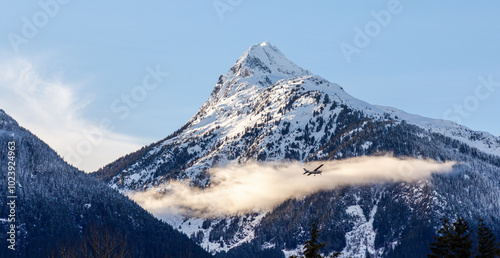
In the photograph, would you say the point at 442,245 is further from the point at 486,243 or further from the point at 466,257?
the point at 486,243

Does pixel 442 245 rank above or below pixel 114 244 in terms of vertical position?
below

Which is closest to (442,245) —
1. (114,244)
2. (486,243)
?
(486,243)

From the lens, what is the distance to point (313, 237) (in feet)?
264

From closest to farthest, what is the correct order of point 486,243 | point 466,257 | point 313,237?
point 313,237 < point 466,257 < point 486,243

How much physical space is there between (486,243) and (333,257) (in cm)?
3277

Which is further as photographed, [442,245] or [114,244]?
[442,245]

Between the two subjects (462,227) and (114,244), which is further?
(462,227)

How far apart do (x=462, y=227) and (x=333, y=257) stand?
24.3m

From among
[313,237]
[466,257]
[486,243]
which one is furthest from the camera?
[486,243]

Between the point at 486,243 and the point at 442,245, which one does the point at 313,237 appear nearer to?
the point at 442,245

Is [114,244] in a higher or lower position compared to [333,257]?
higher

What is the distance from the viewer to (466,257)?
9281cm

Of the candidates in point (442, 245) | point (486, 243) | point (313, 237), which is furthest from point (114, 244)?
point (486, 243)

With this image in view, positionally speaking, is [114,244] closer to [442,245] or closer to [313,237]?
[313,237]
